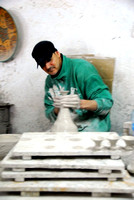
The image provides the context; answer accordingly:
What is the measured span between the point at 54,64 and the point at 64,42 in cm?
112

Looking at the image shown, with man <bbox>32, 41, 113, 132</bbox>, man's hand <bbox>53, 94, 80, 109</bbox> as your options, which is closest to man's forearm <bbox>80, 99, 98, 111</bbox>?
man <bbox>32, 41, 113, 132</bbox>

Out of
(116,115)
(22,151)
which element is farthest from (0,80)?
(22,151)

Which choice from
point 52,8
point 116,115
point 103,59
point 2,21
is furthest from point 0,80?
point 116,115

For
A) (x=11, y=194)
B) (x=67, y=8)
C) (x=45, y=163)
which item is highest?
(x=67, y=8)

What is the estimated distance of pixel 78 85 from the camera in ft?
8.70

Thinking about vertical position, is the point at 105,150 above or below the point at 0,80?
below

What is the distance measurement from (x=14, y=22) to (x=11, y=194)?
9.33 feet

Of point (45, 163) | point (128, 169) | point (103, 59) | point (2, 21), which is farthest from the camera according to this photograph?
point (2, 21)

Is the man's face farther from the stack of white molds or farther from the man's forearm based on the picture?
the stack of white molds

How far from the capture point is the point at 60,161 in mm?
1327

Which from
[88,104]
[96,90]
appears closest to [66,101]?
[88,104]

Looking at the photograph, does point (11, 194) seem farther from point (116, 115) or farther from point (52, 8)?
point (52, 8)

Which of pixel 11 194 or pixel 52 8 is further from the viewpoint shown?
pixel 52 8

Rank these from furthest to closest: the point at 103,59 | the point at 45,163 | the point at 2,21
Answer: the point at 2,21
the point at 103,59
the point at 45,163
